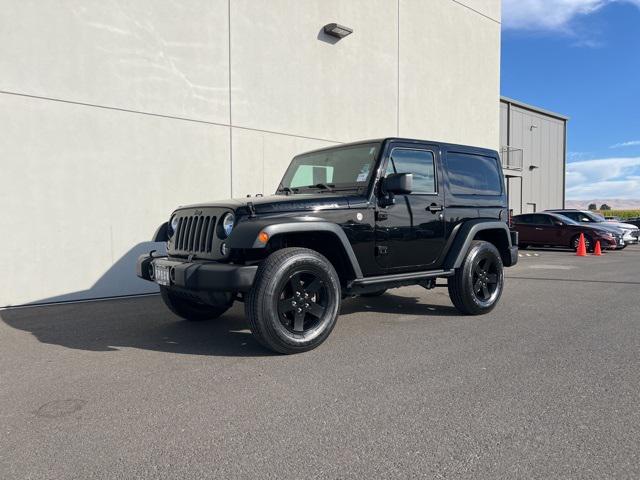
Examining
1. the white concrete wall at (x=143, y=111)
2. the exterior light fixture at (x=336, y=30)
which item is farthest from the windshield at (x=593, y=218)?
the exterior light fixture at (x=336, y=30)

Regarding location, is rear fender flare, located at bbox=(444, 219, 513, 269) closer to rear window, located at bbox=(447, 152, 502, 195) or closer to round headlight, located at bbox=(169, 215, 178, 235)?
rear window, located at bbox=(447, 152, 502, 195)

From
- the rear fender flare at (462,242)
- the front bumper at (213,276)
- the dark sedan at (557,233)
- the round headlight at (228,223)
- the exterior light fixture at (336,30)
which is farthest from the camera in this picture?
the dark sedan at (557,233)

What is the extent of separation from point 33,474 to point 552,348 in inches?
157

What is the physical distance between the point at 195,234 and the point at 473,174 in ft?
11.1

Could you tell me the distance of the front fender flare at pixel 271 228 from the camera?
3.90m

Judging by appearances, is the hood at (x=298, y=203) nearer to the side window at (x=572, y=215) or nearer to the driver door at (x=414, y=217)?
the driver door at (x=414, y=217)

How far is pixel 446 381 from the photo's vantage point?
351 cm

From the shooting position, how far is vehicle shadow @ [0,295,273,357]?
455 centimetres

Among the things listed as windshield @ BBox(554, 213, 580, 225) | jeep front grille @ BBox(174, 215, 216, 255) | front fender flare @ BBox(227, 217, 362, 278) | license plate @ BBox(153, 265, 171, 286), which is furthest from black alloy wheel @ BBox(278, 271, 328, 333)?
windshield @ BBox(554, 213, 580, 225)

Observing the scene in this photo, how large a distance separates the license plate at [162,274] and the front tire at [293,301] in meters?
0.80

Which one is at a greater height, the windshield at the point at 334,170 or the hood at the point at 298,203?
Result: the windshield at the point at 334,170

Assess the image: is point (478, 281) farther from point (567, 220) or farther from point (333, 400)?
point (567, 220)

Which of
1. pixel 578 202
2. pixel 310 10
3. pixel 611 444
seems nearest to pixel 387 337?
pixel 611 444

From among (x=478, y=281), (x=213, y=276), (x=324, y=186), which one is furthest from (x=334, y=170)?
(x=478, y=281)
